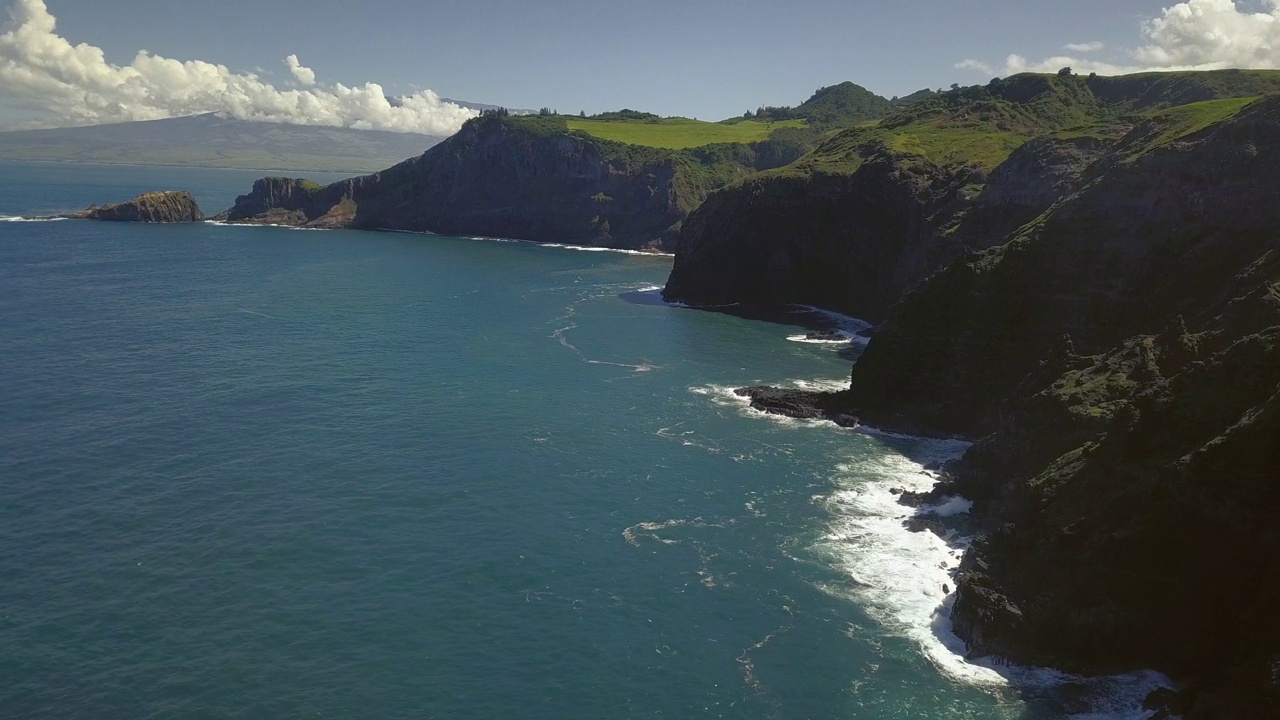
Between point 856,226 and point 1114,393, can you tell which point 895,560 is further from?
point 856,226

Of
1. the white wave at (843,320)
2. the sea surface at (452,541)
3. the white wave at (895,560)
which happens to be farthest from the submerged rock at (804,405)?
the white wave at (843,320)

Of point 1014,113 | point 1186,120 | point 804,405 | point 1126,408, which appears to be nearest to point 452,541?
point 1126,408

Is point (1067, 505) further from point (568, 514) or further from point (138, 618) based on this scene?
point (138, 618)

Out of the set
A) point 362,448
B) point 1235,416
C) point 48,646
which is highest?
point 1235,416

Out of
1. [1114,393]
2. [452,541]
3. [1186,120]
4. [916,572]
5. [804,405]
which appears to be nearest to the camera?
[916,572]

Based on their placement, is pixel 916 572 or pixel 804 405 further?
pixel 804 405

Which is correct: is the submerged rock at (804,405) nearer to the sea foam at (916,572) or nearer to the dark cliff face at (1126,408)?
the dark cliff face at (1126,408)

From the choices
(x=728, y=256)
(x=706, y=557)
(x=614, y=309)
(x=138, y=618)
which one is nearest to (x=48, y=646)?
(x=138, y=618)

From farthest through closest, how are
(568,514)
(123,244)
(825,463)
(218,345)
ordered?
(123,244)
(218,345)
(825,463)
(568,514)
